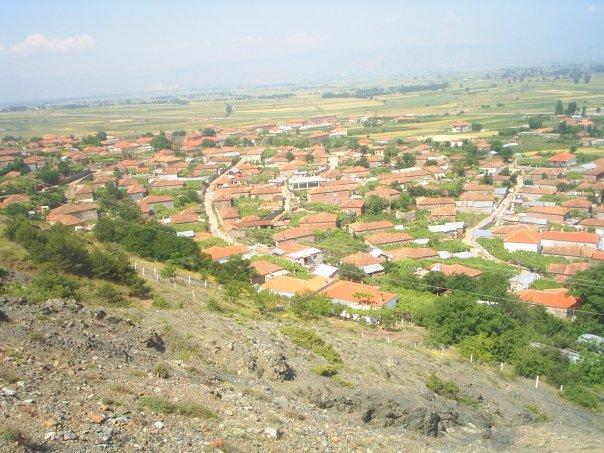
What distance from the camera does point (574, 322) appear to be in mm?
16703

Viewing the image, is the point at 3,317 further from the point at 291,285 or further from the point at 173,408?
the point at 291,285

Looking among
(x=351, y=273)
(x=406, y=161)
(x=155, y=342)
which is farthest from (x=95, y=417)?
(x=406, y=161)

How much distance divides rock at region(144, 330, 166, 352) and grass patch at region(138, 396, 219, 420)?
2394 millimetres

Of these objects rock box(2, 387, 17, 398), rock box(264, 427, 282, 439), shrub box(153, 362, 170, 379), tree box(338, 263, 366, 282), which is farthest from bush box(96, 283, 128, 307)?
tree box(338, 263, 366, 282)

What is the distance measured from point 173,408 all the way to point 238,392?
1556 millimetres

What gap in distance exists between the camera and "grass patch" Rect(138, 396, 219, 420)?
7.09 meters

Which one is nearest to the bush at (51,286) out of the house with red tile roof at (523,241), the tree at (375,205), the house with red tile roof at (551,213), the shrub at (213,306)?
the shrub at (213,306)

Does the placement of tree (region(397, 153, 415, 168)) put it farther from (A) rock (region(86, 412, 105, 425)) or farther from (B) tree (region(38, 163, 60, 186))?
(A) rock (region(86, 412, 105, 425))

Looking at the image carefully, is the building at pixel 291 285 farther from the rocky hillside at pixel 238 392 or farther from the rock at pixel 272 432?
the rock at pixel 272 432

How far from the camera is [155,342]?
32.4 feet

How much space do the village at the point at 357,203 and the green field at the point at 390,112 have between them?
14.6 meters

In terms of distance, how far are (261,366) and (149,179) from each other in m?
33.9

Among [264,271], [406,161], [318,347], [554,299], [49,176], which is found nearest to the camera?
[318,347]

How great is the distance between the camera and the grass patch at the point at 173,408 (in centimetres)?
709
